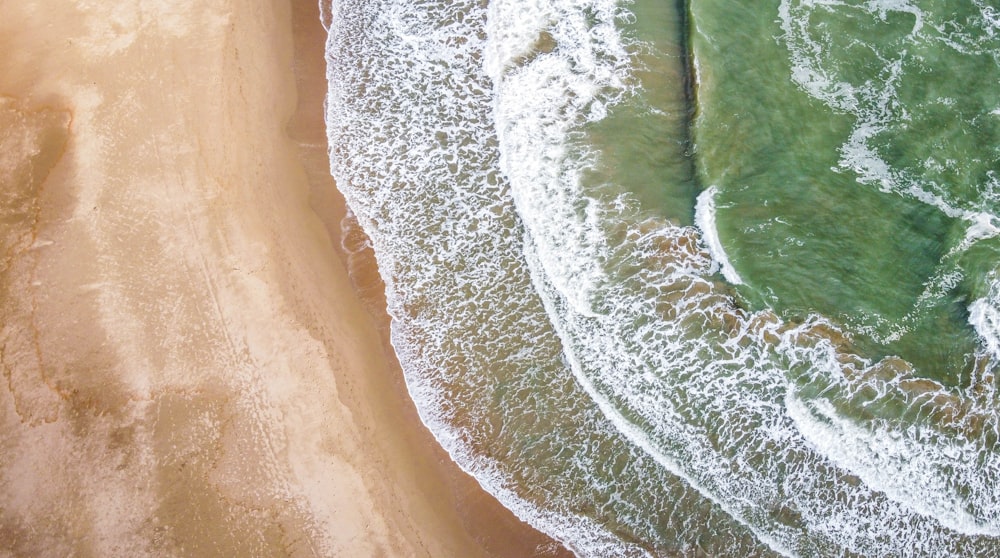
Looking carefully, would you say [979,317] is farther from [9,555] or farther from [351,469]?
[9,555]

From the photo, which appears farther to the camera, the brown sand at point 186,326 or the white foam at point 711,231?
the white foam at point 711,231

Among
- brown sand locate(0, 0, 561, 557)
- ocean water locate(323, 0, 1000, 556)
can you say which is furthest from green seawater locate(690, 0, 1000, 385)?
brown sand locate(0, 0, 561, 557)

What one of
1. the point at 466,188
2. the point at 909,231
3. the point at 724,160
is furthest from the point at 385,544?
the point at 909,231

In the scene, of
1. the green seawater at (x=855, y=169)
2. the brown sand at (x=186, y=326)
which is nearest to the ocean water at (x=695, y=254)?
the green seawater at (x=855, y=169)

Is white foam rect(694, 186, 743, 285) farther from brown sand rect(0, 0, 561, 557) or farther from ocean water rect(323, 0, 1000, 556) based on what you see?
brown sand rect(0, 0, 561, 557)

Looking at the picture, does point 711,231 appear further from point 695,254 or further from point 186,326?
point 186,326

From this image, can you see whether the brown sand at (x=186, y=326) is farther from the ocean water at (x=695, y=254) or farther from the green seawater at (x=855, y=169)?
the green seawater at (x=855, y=169)
